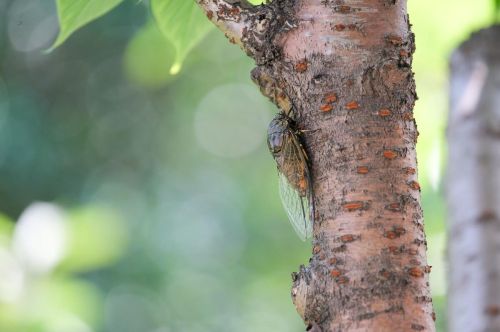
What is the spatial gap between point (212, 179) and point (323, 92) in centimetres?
459

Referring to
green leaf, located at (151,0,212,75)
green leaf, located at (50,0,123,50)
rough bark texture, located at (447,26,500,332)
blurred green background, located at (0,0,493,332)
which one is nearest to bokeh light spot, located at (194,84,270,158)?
blurred green background, located at (0,0,493,332)

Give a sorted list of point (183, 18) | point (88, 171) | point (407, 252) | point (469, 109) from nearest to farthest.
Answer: point (407, 252) → point (183, 18) → point (469, 109) → point (88, 171)

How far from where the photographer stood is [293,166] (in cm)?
80

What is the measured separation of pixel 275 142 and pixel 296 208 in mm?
115

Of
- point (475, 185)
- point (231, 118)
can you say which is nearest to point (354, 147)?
point (475, 185)

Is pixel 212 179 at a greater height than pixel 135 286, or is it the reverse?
pixel 212 179

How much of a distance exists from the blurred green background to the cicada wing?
2988 millimetres

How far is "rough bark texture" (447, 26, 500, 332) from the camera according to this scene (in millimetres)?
1170

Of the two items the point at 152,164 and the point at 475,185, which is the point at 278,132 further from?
the point at 152,164

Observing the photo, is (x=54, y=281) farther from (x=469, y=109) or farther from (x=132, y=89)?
(x=132, y=89)

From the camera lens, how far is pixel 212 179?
5.34 metres

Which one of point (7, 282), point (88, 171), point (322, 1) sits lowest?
point (322, 1)

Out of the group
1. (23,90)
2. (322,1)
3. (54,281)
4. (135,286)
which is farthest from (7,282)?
(23,90)

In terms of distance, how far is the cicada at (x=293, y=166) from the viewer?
0.77 metres
